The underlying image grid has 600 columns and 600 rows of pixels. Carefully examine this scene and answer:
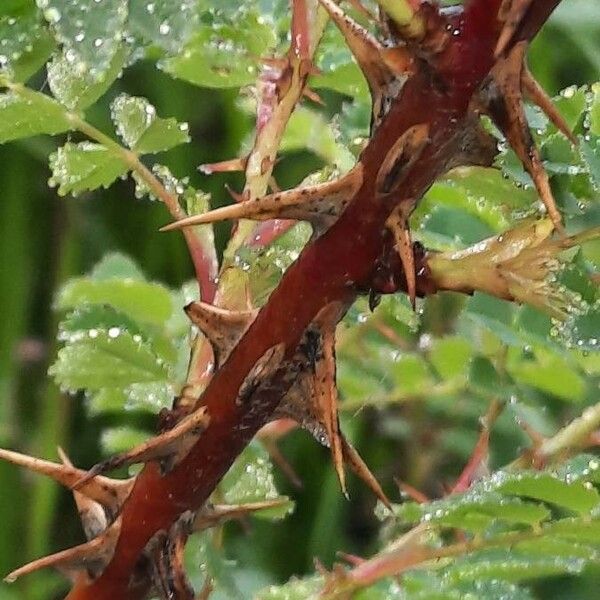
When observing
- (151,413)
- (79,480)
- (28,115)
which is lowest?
(151,413)

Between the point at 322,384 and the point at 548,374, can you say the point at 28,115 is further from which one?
the point at 548,374

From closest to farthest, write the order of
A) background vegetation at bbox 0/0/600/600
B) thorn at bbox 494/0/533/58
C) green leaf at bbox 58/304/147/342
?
thorn at bbox 494/0/533/58 < green leaf at bbox 58/304/147/342 < background vegetation at bbox 0/0/600/600

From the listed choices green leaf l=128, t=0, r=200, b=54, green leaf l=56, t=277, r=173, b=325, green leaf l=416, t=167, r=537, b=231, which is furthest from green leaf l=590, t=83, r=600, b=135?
green leaf l=56, t=277, r=173, b=325

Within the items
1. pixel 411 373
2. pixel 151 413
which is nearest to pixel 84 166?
pixel 411 373

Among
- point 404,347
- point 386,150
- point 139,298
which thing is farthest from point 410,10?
point 404,347

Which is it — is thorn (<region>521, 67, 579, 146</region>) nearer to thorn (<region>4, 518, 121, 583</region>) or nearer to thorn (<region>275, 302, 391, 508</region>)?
thorn (<region>275, 302, 391, 508</region>)

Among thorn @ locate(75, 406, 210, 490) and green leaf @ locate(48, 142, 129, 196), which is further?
green leaf @ locate(48, 142, 129, 196)
